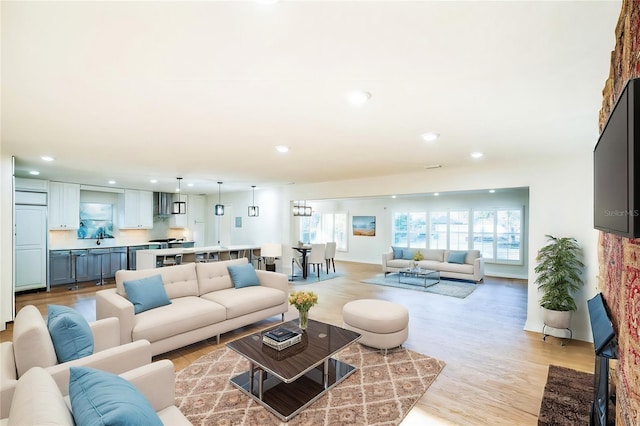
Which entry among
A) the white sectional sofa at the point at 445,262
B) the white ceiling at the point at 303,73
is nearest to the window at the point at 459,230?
the white sectional sofa at the point at 445,262

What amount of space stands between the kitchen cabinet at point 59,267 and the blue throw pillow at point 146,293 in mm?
4862

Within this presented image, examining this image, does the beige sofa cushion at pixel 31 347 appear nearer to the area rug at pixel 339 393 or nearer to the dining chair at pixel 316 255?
the area rug at pixel 339 393

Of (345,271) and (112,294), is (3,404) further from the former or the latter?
(345,271)

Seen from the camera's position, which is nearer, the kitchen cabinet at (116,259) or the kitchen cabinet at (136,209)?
the kitchen cabinet at (116,259)

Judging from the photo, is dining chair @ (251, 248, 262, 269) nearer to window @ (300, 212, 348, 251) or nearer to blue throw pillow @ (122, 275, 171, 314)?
window @ (300, 212, 348, 251)

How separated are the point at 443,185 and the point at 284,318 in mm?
3600

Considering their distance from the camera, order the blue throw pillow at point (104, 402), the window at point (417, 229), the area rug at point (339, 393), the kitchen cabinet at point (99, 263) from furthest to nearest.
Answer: the window at point (417, 229) → the kitchen cabinet at point (99, 263) → the area rug at point (339, 393) → the blue throw pillow at point (104, 402)

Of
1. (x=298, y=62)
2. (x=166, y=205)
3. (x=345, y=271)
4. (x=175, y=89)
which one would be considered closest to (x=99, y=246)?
(x=166, y=205)

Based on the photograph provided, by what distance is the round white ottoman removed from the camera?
335cm

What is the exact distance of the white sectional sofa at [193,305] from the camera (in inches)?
121

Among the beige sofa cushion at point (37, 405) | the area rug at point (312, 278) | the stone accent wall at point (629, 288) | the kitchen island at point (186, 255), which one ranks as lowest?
the area rug at point (312, 278)

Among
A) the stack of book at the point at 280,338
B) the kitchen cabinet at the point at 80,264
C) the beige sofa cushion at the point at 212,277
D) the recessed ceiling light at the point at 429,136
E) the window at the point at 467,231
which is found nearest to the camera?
the stack of book at the point at 280,338

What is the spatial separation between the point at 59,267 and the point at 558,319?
945 centimetres

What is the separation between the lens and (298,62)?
66.1 inches
